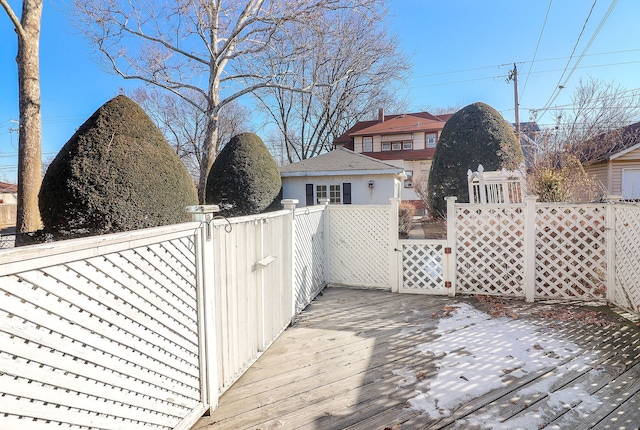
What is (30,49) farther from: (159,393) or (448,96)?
(448,96)

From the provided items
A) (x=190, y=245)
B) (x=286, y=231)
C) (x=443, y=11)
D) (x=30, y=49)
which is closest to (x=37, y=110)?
(x=30, y=49)

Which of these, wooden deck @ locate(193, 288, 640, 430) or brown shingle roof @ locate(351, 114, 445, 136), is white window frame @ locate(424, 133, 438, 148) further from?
wooden deck @ locate(193, 288, 640, 430)

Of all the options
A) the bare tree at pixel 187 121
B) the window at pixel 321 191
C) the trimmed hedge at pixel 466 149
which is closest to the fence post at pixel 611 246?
the trimmed hedge at pixel 466 149

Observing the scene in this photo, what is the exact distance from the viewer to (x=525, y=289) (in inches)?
193

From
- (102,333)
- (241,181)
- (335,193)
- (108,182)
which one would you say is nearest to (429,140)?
(335,193)

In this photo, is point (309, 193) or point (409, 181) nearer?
point (309, 193)

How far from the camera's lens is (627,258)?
4.05 m

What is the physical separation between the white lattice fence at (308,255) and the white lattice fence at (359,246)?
27 cm

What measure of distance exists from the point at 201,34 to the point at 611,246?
1348 cm

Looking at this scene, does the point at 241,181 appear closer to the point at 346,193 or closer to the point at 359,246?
the point at 346,193

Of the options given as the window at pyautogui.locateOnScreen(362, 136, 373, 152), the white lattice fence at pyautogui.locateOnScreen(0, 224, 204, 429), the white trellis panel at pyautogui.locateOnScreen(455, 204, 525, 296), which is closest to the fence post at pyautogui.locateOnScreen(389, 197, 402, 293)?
the white trellis panel at pyautogui.locateOnScreen(455, 204, 525, 296)

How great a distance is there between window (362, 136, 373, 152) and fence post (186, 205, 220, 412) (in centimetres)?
2403

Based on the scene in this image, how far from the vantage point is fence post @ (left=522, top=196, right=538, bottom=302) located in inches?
188

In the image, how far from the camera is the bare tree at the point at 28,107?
24.5ft
